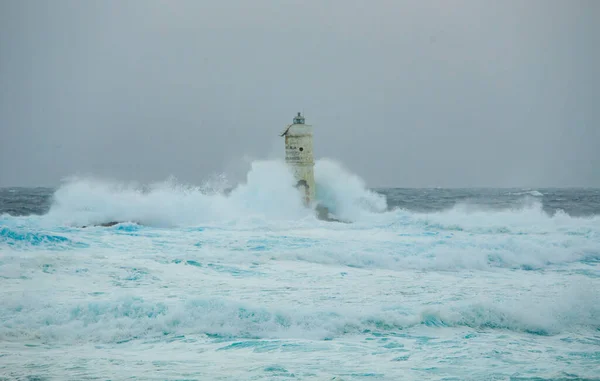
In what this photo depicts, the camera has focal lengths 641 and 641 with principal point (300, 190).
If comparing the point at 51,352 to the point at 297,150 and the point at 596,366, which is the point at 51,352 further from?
the point at 297,150

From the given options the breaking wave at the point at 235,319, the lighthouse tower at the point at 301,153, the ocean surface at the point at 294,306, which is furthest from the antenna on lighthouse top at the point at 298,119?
the breaking wave at the point at 235,319

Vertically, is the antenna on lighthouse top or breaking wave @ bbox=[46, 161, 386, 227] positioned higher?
the antenna on lighthouse top

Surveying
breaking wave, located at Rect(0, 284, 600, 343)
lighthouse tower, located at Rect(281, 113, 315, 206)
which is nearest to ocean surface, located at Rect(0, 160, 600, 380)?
breaking wave, located at Rect(0, 284, 600, 343)

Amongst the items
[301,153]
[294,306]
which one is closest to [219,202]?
[301,153]

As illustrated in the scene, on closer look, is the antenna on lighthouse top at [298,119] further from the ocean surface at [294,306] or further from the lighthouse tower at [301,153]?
the ocean surface at [294,306]

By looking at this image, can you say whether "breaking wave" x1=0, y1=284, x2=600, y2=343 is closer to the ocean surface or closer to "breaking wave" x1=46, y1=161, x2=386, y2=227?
the ocean surface
